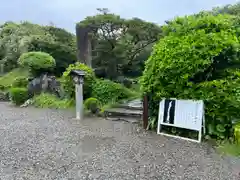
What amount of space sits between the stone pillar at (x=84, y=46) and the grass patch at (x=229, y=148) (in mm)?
6586

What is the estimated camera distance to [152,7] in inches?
377

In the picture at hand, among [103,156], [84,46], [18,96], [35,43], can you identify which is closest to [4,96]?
[18,96]

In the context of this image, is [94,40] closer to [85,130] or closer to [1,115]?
[1,115]

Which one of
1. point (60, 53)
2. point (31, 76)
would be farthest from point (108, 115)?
point (60, 53)

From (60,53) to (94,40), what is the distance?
273cm

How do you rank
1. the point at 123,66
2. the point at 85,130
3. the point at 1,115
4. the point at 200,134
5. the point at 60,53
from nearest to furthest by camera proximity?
the point at 200,134 → the point at 85,130 → the point at 1,115 → the point at 123,66 → the point at 60,53

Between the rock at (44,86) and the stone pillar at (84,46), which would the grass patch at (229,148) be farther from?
the stone pillar at (84,46)

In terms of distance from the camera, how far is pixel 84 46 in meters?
9.38

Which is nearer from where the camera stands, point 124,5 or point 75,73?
point 75,73

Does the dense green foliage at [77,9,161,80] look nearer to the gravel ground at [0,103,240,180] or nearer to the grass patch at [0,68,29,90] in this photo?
the gravel ground at [0,103,240,180]

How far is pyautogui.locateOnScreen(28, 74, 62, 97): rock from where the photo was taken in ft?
28.8

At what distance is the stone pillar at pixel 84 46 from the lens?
9248 millimetres

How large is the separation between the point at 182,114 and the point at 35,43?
990cm

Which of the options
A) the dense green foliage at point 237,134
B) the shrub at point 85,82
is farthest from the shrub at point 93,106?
the dense green foliage at point 237,134
